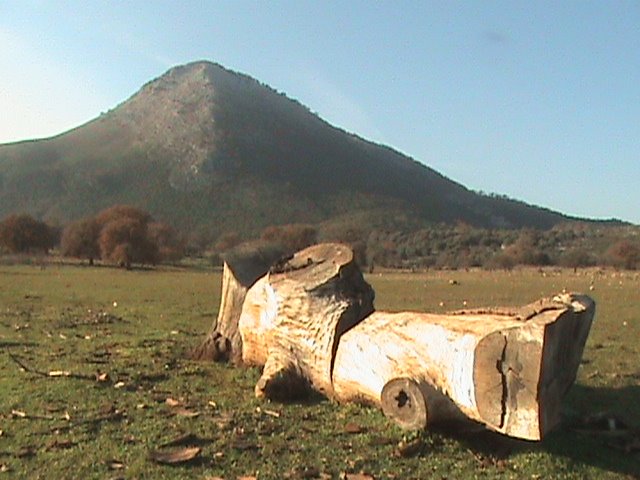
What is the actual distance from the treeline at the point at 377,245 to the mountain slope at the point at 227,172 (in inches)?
1140

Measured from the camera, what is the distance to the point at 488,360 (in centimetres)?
649

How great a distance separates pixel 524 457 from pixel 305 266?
428 centimetres

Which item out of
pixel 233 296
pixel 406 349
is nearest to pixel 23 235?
pixel 233 296

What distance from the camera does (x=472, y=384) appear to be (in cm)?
666

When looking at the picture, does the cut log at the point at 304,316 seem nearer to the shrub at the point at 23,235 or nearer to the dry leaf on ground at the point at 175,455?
the dry leaf on ground at the point at 175,455

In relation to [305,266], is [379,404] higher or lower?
lower

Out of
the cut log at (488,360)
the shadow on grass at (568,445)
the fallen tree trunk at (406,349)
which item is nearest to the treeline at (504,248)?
the fallen tree trunk at (406,349)

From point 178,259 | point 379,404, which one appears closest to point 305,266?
point 379,404

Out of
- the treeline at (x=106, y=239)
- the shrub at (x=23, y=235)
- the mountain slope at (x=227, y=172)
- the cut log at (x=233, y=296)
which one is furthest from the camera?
the mountain slope at (x=227, y=172)

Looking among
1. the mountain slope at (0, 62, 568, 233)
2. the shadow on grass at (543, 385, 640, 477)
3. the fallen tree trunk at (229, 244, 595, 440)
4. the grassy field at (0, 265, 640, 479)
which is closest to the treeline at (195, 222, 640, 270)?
the mountain slope at (0, 62, 568, 233)

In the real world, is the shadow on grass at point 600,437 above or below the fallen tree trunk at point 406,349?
below

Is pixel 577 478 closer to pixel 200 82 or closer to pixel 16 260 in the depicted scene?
pixel 16 260

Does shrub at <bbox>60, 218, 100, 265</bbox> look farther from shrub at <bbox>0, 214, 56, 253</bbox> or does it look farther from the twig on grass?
the twig on grass

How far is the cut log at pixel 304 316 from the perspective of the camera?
878 cm
